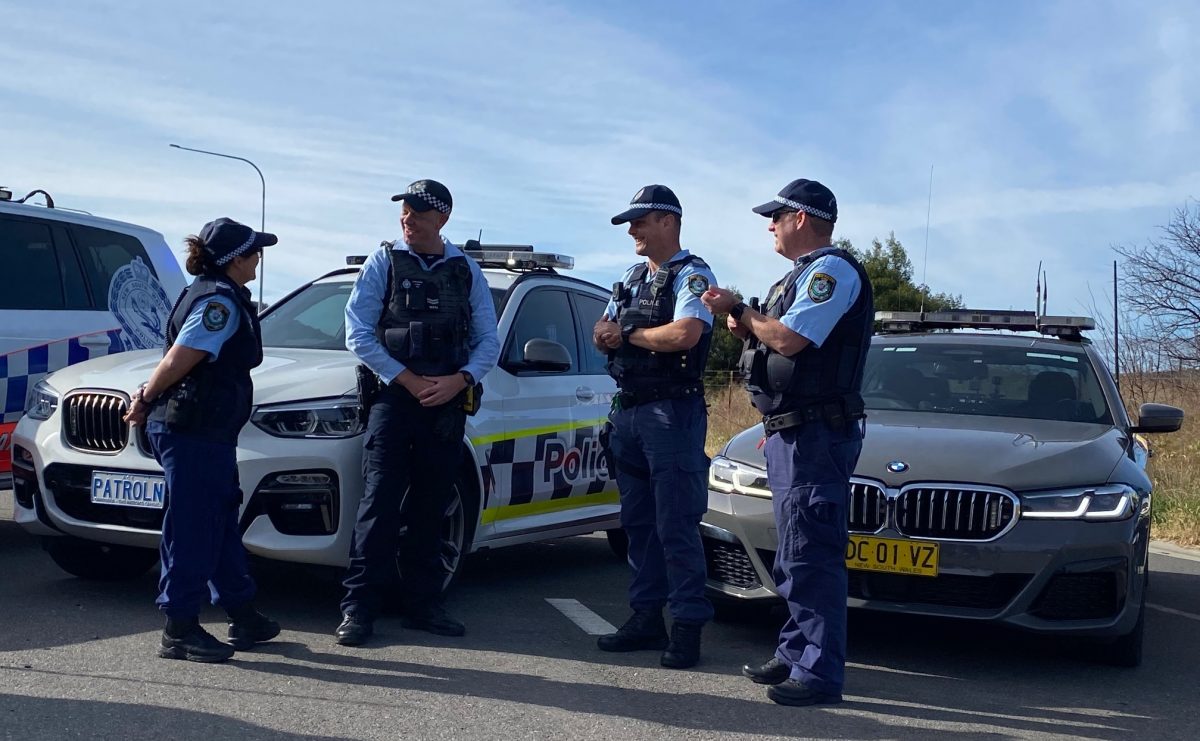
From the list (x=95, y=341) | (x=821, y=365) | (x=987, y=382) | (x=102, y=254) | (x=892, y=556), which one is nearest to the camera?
(x=821, y=365)

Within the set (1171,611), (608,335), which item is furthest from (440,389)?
(1171,611)

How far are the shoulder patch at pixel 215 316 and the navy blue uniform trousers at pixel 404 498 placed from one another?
0.74m

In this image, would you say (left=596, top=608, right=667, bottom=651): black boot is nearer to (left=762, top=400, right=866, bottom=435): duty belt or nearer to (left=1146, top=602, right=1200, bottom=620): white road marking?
(left=762, top=400, right=866, bottom=435): duty belt

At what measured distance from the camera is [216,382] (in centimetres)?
507

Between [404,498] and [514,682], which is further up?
[404,498]

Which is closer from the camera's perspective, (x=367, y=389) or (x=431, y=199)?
(x=367, y=389)

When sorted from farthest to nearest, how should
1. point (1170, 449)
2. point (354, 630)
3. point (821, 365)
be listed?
point (1170, 449), point (354, 630), point (821, 365)

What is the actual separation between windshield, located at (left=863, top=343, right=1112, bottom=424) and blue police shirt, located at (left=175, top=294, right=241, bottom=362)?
2.98 metres

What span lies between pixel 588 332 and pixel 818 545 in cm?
307

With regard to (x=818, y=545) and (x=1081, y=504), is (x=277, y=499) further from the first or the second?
(x=1081, y=504)

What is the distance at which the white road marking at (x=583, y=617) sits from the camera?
5965 mm

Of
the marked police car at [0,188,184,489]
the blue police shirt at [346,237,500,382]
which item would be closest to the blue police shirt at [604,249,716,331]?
the blue police shirt at [346,237,500,382]

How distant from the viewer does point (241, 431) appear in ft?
18.2

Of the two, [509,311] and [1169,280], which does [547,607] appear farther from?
[1169,280]
